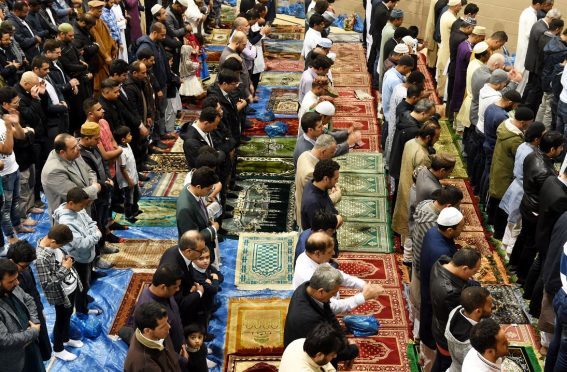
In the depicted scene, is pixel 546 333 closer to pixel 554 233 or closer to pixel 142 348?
pixel 554 233

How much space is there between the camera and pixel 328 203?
5969 millimetres

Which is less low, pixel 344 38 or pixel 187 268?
pixel 187 268

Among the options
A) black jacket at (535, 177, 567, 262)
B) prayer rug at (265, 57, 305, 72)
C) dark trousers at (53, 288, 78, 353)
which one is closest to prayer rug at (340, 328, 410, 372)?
black jacket at (535, 177, 567, 262)

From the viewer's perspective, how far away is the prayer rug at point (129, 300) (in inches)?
247

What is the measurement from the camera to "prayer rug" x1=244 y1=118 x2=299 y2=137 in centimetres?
1024

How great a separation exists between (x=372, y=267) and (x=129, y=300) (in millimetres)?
2268

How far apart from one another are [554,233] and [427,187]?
3.39ft

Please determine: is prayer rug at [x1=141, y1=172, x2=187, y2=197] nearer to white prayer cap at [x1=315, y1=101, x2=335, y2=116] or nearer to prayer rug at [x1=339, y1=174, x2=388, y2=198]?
prayer rug at [x1=339, y1=174, x2=388, y2=198]

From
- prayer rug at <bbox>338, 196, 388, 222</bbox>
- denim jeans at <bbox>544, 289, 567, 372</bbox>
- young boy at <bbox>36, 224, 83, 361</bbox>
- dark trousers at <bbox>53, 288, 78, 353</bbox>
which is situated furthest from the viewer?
prayer rug at <bbox>338, 196, 388, 222</bbox>

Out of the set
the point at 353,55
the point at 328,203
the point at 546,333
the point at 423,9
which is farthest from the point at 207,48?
the point at 546,333

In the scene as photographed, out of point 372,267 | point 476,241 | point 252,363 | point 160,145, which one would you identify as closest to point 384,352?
point 252,363

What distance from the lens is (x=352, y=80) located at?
40.2 ft

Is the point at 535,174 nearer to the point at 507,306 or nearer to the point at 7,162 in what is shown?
the point at 507,306

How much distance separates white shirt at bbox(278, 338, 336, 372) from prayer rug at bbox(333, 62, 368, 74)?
9065 mm
